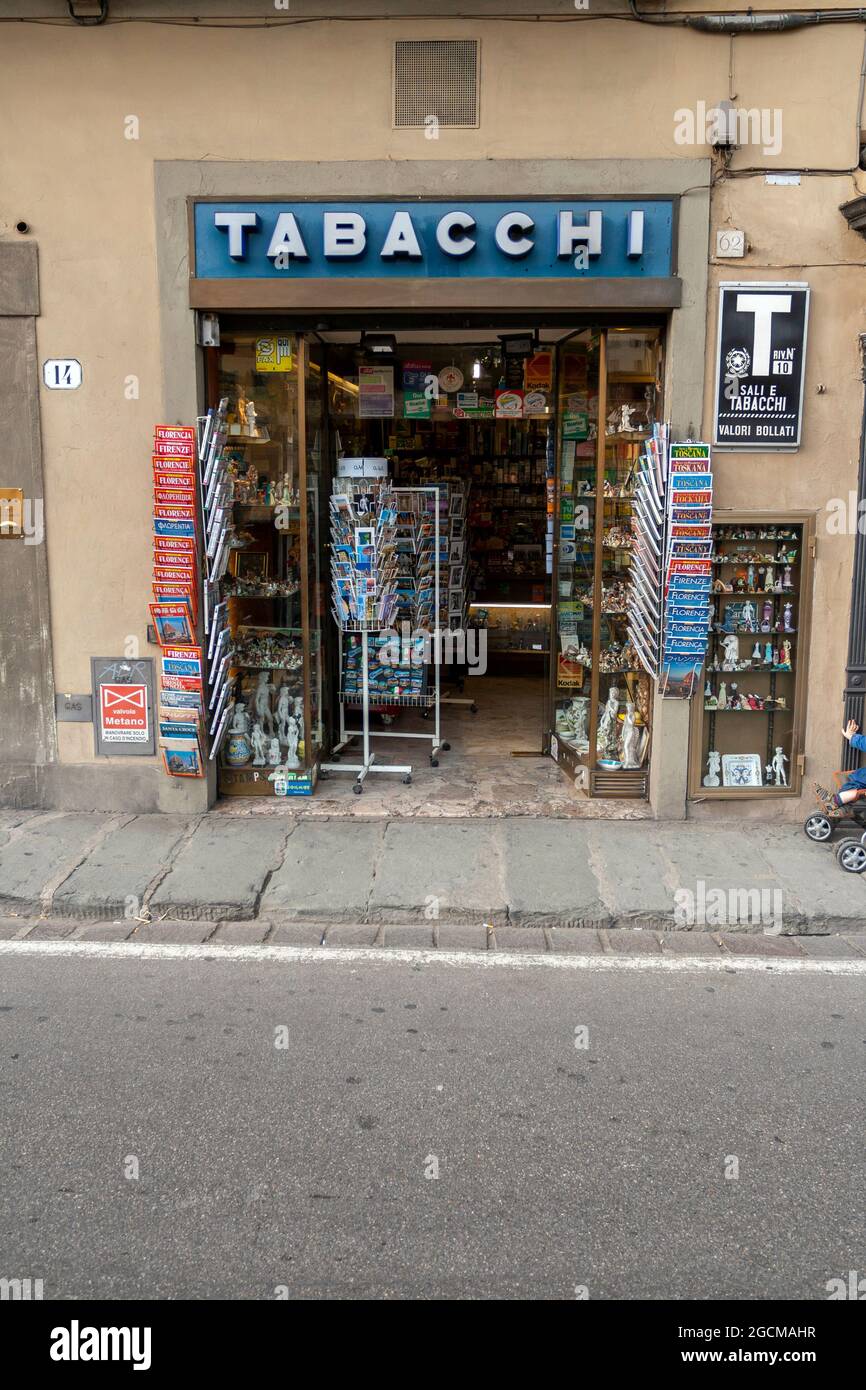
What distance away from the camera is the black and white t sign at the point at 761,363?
706cm

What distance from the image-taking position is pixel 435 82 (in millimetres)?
7035

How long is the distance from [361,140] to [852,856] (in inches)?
223

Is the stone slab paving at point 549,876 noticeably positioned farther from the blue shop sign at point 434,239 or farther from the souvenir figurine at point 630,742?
the blue shop sign at point 434,239

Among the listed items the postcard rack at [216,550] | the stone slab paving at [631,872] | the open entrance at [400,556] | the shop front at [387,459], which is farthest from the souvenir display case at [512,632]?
the stone slab paving at [631,872]

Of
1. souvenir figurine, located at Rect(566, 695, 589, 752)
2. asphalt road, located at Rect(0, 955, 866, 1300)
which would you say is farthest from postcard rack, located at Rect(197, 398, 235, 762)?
souvenir figurine, located at Rect(566, 695, 589, 752)

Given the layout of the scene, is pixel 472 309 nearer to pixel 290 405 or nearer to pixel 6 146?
pixel 290 405

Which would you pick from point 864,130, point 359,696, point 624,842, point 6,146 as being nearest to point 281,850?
point 624,842

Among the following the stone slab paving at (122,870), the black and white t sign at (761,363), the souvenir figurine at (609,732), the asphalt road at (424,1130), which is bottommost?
the asphalt road at (424,1130)

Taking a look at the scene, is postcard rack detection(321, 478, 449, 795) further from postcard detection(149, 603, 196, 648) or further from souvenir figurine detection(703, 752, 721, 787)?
souvenir figurine detection(703, 752, 721, 787)

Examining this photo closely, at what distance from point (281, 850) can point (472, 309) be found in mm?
3878

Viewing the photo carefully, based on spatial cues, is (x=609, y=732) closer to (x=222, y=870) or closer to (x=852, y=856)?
(x=852, y=856)

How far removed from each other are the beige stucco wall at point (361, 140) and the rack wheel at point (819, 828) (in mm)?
1345

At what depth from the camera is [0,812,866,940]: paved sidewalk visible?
604cm

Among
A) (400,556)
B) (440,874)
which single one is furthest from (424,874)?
(400,556)
